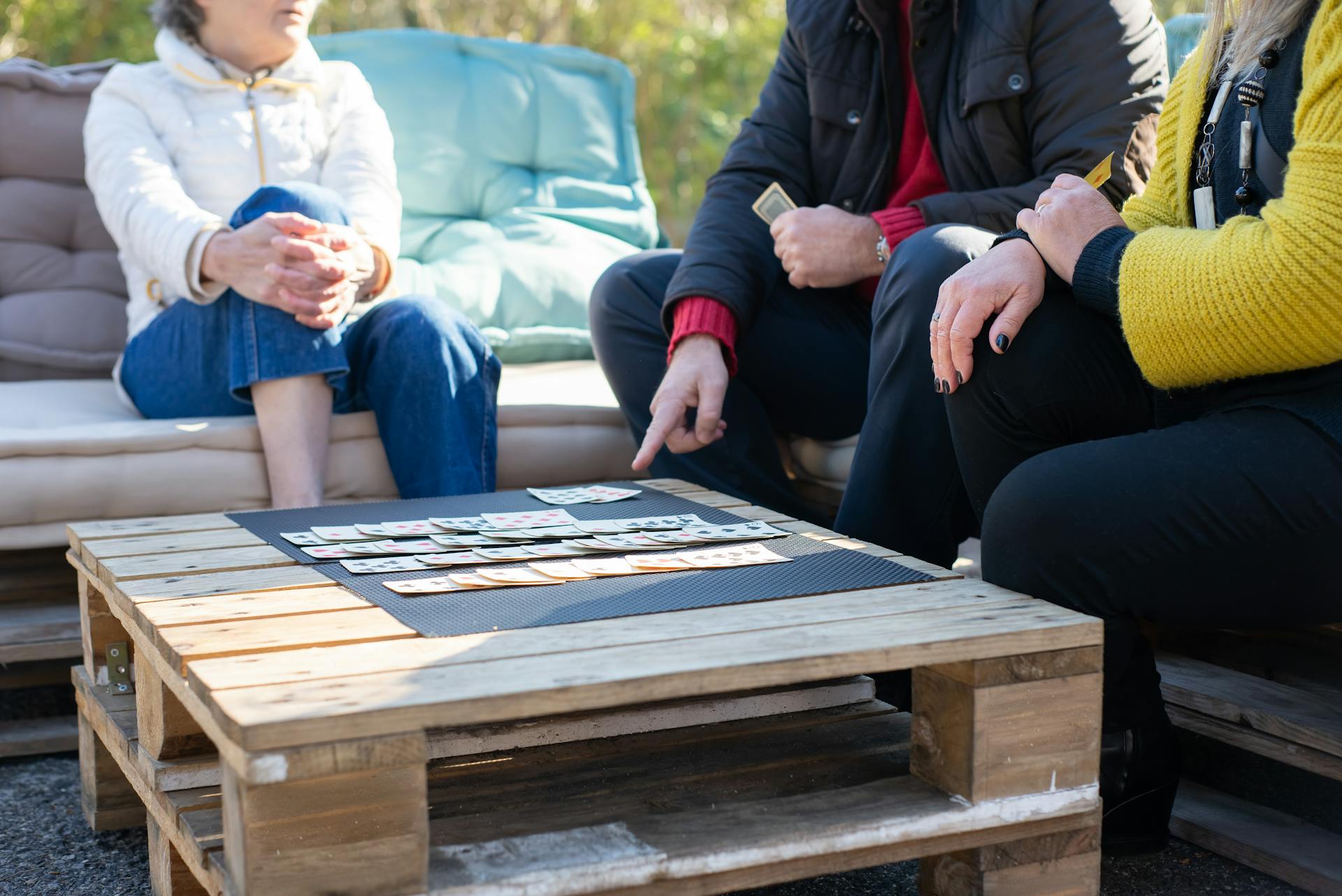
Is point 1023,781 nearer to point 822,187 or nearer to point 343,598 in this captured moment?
point 343,598

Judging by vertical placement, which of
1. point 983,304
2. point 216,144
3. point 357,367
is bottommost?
point 357,367

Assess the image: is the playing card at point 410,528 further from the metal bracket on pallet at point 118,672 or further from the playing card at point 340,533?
the metal bracket on pallet at point 118,672

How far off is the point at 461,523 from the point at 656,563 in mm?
267

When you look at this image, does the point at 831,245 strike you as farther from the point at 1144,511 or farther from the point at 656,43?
the point at 656,43

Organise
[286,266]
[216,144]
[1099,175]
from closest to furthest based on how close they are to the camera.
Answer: [1099,175] → [286,266] → [216,144]

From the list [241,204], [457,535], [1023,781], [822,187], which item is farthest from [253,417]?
[1023,781]

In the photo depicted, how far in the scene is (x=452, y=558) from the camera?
1241mm

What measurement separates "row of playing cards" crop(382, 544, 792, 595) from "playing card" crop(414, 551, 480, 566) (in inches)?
1.4

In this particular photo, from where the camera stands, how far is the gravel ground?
1.28m

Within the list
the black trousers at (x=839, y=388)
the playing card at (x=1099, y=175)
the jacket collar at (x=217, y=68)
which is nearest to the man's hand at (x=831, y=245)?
the black trousers at (x=839, y=388)

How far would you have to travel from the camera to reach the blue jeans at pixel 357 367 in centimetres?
192

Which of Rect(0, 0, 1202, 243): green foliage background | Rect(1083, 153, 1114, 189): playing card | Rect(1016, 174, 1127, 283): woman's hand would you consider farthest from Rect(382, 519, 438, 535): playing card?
Rect(0, 0, 1202, 243): green foliage background

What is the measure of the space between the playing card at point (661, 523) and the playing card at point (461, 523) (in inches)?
5.7

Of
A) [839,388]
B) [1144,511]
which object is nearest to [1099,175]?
[1144,511]
